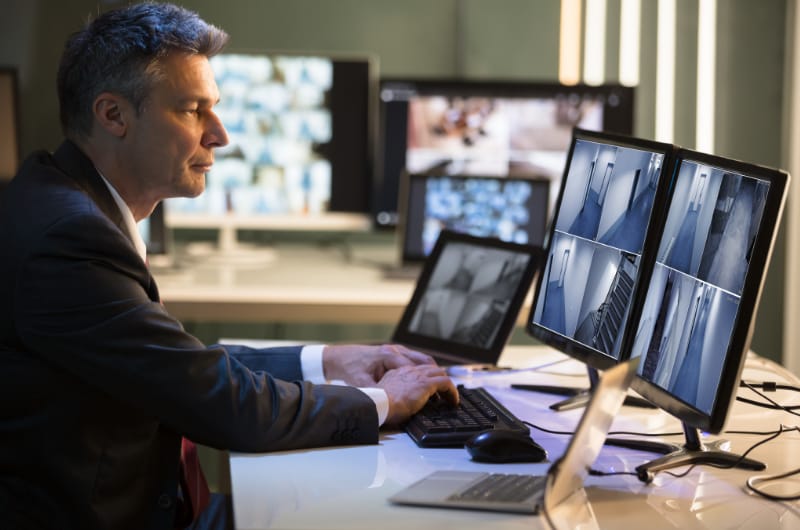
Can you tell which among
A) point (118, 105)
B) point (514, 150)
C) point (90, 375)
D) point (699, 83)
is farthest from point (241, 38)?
point (90, 375)

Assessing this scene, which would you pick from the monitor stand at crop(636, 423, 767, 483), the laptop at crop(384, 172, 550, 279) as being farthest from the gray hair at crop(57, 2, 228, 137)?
the laptop at crop(384, 172, 550, 279)

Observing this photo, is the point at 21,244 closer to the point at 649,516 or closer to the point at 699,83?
the point at 649,516

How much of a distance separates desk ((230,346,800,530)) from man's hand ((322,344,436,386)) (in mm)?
258

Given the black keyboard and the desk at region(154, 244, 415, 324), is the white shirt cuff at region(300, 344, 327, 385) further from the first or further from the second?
the desk at region(154, 244, 415, 324)

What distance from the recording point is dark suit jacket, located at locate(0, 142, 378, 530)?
4.52 feet

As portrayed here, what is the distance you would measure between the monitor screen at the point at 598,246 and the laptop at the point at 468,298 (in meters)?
0.16

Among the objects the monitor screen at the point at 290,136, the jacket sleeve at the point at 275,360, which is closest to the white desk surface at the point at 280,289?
the monitor screen at the point at 290,136

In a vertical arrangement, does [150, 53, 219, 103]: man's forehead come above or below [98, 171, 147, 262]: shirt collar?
above

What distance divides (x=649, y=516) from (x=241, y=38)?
2.71 metres

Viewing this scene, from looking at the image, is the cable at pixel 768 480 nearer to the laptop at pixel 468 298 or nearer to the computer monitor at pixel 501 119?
the laptop at pixel 468 298

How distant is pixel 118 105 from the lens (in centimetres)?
158

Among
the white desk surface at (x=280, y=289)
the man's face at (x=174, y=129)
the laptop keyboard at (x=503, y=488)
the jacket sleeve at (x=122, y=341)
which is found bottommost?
the white desk surface at (x=280, y=289)

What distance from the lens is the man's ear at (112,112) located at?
1572 millimetres

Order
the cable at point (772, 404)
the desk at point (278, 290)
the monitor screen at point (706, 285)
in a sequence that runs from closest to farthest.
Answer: the monitor screen at point (706, 285) → the cable at point (772, 404) → the desk at point (278, 290)
